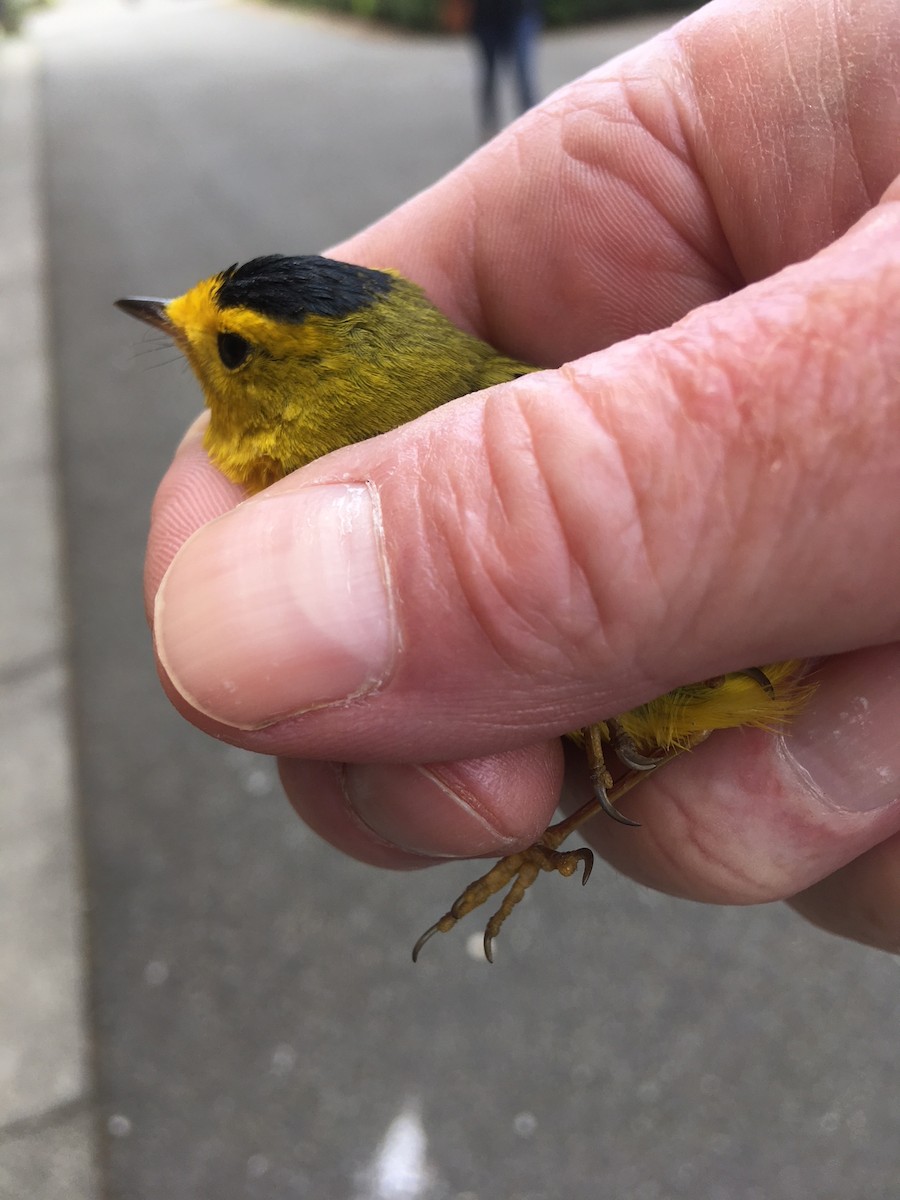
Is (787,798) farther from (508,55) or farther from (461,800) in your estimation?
(508,55)

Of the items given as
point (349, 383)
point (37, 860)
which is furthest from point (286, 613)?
point (37, 860)

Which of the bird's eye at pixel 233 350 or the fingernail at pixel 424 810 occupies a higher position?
the bird's eye at pixel 233 350

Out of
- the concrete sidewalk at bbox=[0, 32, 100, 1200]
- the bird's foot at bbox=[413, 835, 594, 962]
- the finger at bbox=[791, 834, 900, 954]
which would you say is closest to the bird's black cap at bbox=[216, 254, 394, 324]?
the bird's foot at bbox=[413, 835, 594, 962]

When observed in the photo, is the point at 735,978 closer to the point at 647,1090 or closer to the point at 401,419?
the point at 647,1090

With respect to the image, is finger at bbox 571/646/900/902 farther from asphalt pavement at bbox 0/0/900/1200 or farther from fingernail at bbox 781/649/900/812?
asphalt pavement at bbox 0/0/900/1200

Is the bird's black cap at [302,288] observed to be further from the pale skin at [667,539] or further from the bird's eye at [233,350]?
the pale skin at [667,539]

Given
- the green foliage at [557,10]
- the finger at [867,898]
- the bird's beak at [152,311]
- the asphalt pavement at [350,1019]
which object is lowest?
the asphalt pavement at [350,1019]

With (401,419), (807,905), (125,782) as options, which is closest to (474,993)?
(807,905)

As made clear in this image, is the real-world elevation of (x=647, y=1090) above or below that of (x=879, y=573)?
below

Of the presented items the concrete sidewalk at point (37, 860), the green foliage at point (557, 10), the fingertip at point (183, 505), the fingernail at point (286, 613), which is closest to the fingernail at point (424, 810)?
the fingernail at point (286, 613)
